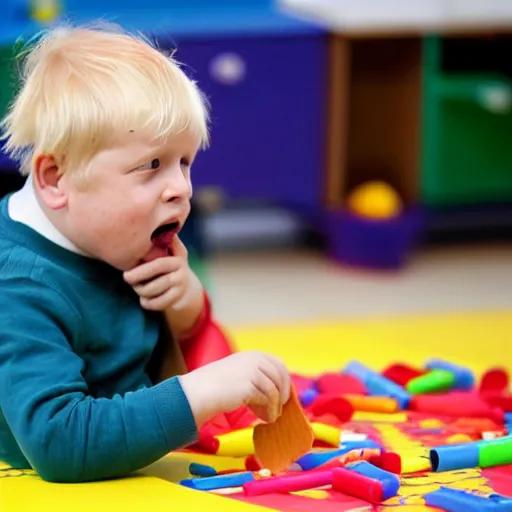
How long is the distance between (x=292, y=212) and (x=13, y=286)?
201 cm

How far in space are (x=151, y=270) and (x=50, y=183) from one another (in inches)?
4.6

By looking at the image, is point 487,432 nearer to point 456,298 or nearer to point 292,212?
point 456,298

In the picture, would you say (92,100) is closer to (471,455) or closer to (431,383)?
(471,455)

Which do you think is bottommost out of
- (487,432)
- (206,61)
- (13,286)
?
(487,432)

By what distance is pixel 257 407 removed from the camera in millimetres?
972

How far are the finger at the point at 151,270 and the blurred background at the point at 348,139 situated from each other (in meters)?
1.24

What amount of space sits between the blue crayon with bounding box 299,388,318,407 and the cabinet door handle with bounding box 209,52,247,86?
4.23 ft

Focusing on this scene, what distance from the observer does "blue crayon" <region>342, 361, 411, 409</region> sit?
1.30 metres

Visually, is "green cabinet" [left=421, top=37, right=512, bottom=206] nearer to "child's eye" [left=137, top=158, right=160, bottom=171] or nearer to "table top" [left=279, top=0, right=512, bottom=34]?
"table top" [left=279, top=0, right=512, bottom=34]

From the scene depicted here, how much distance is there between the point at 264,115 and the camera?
2.54 metres

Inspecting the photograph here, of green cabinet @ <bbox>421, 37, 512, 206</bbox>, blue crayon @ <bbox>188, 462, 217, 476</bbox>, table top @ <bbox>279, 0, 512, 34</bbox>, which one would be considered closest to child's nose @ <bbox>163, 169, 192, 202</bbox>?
blue crayon @ <bbox>188, 462, 217, 476</bbox>

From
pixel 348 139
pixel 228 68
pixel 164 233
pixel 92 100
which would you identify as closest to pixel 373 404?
pixel 164 233

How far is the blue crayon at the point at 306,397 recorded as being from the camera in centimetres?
127

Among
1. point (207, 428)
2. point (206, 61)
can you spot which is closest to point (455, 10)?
point (206, 61)
